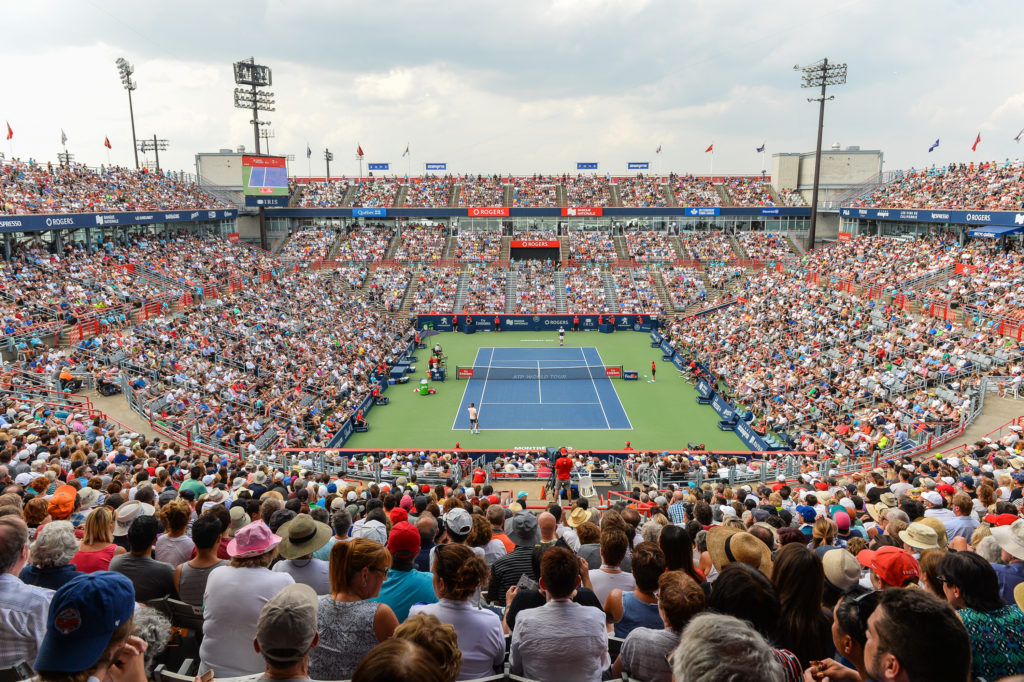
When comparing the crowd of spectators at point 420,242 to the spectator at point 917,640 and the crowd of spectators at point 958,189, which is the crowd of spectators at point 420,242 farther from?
the spectator at point 917,640

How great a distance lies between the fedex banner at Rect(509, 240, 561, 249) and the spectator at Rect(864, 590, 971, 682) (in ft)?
191

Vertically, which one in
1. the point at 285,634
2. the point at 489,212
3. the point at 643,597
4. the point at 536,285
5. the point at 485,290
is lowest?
the point at 485,290

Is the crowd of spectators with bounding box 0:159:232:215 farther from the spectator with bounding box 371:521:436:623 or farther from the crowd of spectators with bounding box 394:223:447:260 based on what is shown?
the spectator with bounding box 371:521:436:623

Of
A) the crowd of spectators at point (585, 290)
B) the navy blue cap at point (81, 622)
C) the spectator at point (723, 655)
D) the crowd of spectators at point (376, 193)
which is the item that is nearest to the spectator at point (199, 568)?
the navy blue cap at point (81, 622)

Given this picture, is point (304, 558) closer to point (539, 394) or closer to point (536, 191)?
point (539, 394)

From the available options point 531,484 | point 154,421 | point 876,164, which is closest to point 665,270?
point 876,164

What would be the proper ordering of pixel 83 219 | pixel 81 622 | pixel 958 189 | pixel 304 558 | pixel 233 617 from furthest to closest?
pixel 958 189 < pixel 83 219 < pixel 304 558 < pixel 233 617 < pixel 81 622

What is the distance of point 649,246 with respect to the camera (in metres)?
60.5

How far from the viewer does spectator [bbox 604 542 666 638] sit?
15.6ft

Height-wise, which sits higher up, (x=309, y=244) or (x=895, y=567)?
(x=309, y=244)

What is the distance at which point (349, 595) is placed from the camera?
421 cm

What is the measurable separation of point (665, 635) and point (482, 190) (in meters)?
66.8

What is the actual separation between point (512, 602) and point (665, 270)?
5391 centimetres

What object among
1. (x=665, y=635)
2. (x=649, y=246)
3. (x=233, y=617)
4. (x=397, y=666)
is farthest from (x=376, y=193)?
(x=397, y=666)
